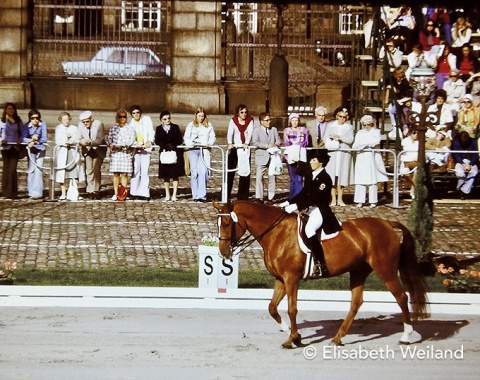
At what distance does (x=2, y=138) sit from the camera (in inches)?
946

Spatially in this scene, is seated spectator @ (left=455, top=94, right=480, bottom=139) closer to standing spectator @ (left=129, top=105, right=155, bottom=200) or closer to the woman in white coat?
the woman in white coat

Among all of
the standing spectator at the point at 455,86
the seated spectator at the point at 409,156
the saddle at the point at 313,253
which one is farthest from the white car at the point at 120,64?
the saddle at the point at 313,253

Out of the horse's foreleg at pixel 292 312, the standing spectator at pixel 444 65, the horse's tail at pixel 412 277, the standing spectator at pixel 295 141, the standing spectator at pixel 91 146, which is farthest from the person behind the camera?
the standing spectator at pixel 444 65

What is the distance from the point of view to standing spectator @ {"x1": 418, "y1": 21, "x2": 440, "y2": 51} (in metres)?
28.9

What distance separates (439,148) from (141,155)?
5.94 meters

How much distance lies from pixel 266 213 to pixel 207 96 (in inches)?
770

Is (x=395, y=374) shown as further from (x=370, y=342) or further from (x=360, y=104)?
(x=360, y=104)

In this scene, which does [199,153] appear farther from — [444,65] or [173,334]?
[173,334]

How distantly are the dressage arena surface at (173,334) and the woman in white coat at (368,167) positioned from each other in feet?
7.79

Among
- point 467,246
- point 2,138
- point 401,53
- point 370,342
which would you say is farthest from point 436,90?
point 370,342

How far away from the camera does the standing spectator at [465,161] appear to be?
24.4 metres

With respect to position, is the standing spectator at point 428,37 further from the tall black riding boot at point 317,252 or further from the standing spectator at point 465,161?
the tall black riding boot at point 317,252

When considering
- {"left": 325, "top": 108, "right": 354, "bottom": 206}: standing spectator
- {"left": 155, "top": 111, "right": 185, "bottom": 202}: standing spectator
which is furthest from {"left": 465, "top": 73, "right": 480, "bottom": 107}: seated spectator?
{"left": 155, "top": 111, "right": 185, "bottom": 202}: standing spectator

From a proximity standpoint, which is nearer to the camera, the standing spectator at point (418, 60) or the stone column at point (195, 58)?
the standing spectator at point (418, 60)
